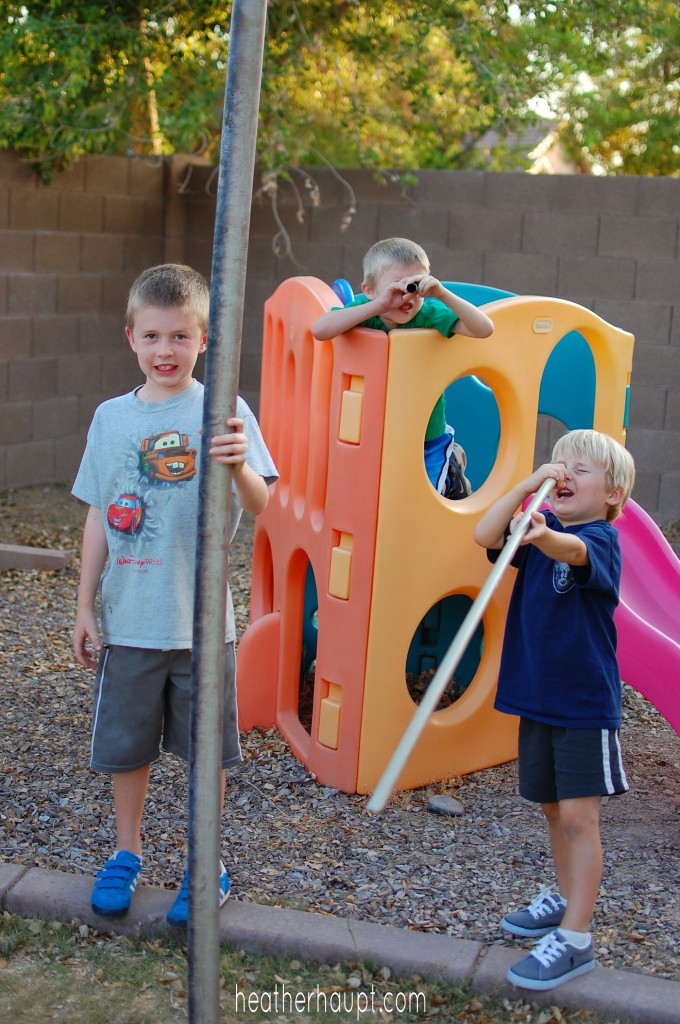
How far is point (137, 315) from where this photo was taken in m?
2.72

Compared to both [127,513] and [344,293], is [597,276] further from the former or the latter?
[127,513]

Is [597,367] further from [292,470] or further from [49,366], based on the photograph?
[49,366]

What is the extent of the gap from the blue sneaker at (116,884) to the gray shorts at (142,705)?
255mm

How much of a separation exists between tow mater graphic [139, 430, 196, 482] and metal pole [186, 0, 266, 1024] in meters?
0.71

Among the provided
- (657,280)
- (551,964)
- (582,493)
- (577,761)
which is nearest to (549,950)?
(551,964)

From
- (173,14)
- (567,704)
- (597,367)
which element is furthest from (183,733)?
(173,14)

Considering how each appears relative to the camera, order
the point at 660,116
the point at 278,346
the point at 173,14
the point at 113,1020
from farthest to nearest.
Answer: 1. the point at 660,116
2. the point at 173,14
3. the point at 278,346
4. the point at 113,1020

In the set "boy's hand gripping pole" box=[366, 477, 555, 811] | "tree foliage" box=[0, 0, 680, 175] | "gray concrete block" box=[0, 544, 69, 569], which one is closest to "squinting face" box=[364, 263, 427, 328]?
"boy's hand gripping pole" box=[366, 477, 555, 811]

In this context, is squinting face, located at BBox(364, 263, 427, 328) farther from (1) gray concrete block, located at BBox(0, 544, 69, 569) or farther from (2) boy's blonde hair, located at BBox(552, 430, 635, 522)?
(1) gray concrete block, located at BBox(0, 544, 69, 569)

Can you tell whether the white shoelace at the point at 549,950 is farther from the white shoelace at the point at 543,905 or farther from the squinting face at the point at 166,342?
the squinting face at the point at 166,342

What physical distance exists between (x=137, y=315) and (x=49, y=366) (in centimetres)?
514

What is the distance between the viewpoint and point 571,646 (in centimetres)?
262

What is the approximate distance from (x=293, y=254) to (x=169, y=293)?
544cm

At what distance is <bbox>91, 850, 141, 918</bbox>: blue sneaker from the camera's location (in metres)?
2.79
